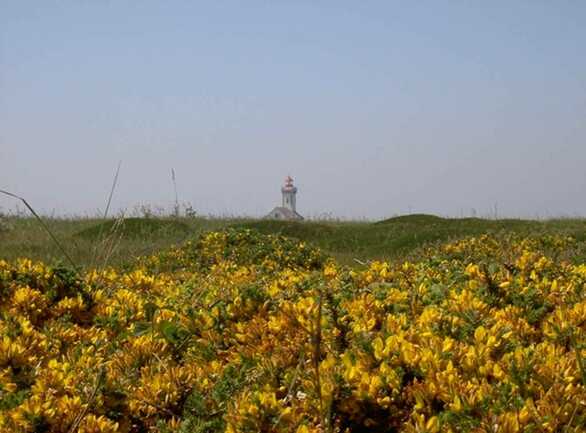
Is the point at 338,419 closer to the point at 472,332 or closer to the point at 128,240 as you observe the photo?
the point at 472,332

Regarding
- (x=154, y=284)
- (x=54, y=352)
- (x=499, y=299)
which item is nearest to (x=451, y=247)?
(x=154, y=284)

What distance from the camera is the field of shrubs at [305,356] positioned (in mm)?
2492

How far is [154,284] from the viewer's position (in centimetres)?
597

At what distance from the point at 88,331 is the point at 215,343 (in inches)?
30.9

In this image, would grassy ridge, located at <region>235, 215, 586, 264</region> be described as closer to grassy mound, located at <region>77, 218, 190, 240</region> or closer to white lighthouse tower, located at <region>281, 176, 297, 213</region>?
grassy mound, located at <region>77, 218, 190, 240</region>

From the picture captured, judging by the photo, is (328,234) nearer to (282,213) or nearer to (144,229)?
(144,229)

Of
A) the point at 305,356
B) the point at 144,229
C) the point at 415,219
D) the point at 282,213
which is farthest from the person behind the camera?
the point at 282,213

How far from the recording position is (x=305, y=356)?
3113 mm

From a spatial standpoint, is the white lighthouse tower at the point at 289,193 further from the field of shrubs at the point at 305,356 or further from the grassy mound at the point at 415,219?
the field of shrubs at the point at 305,356

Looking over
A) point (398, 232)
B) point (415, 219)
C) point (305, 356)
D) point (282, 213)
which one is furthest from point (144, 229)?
point (305, 356)

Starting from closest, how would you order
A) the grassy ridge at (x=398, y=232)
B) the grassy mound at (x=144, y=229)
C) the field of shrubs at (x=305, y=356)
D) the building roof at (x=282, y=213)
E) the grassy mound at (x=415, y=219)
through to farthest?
the field of shrubs at (x=305, y=356)
the grassy ridge at (x=398, y=232)
the grassy mound at (x=144, y=229)
the grassy mound at (x=415, y=219)
the building roof at (x=282, y=213)

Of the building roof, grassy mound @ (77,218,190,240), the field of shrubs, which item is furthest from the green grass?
the field of shrubs

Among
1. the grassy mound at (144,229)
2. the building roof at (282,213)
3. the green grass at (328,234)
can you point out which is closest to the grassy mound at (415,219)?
the green grass at (328,234)

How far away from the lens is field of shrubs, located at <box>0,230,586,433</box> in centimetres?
249
